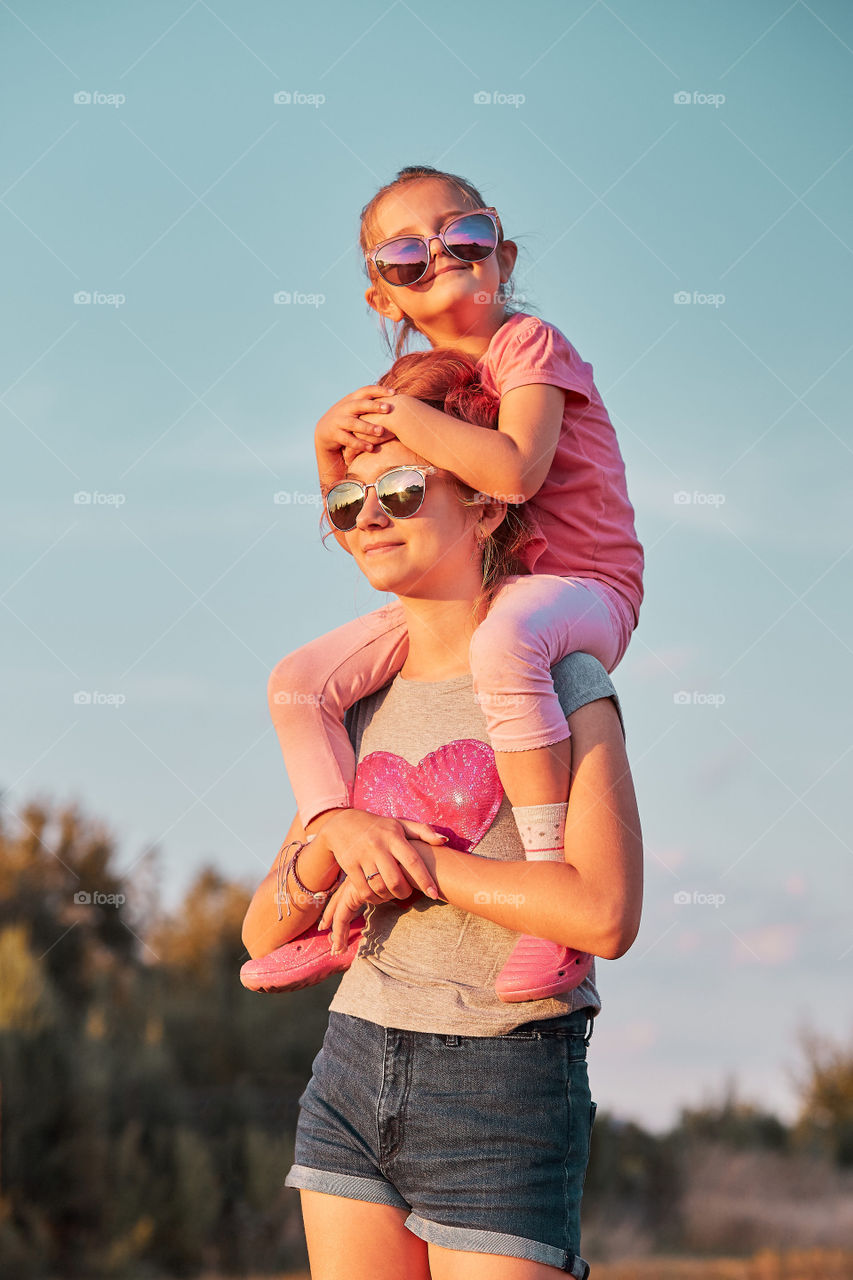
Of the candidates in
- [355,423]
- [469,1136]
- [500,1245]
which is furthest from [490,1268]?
[355,423]

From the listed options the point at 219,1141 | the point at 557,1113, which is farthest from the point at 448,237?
the point at 219,1141

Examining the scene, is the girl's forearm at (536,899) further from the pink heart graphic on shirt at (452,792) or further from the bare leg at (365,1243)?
the bare leg at (365,1243)

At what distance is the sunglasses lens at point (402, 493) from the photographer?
2045 mm

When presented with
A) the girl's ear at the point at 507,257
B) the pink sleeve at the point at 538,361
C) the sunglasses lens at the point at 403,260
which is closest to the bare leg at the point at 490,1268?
the pink sleeve at the point at 538,361

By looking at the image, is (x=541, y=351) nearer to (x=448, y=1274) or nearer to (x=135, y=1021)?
(x=448, y=1274)

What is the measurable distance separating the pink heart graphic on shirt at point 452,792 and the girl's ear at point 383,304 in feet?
3.63

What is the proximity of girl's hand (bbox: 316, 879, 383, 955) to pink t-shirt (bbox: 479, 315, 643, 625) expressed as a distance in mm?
659

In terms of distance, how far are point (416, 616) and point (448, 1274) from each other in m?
0.98

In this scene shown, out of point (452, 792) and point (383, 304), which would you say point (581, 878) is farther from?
point (383, 304)

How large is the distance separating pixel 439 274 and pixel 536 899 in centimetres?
128

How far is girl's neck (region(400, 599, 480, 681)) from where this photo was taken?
2084mm

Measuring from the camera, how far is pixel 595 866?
5.82 ft

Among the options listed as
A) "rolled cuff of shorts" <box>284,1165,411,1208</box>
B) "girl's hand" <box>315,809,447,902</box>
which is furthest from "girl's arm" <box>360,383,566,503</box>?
"rolled cuff of shorts" <box>284,1165,411,1208</box>

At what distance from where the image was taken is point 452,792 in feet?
6.38
